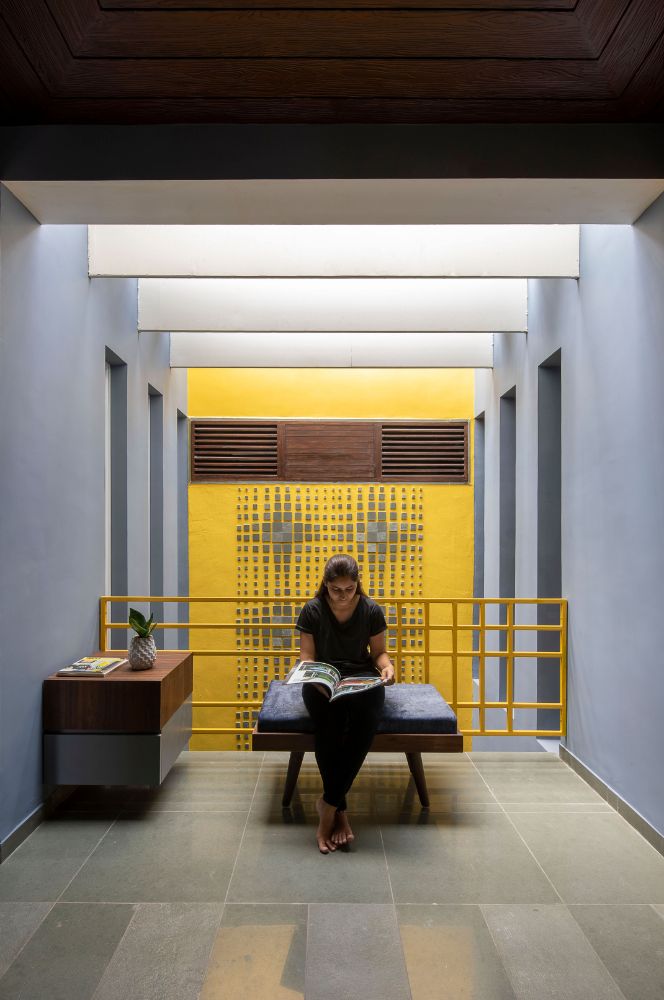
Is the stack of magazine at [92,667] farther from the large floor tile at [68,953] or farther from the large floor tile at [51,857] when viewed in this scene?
the large floor tile at [68,953]

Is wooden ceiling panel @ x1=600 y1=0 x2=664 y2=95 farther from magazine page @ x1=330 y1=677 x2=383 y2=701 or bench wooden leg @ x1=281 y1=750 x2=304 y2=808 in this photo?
bench wooden leg @ x1=281 y1=750 x2=304 y2=808

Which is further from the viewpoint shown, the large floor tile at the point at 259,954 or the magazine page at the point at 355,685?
the magazine page at the point at 355,685

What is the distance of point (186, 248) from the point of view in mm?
3832

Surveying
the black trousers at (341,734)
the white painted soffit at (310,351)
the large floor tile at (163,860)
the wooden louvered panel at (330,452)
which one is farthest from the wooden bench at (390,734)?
the wooden louvered panel at (330,452)

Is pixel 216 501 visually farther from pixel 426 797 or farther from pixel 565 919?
pixel 565 919

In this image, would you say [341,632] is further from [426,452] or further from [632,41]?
[426,452]

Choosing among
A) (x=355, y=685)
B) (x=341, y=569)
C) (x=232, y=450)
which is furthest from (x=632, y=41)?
(x=232, y=450)

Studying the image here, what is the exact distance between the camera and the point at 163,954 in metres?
2.05

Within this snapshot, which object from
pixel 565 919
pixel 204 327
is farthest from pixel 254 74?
pixel 565 919

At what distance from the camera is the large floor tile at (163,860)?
242 cm

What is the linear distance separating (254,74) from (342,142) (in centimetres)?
44

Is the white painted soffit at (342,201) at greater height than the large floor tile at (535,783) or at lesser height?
greater

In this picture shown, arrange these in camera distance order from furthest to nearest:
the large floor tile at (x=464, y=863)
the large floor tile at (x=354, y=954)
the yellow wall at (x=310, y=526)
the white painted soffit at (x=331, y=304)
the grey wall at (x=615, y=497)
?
the yellow wall at (x=310, y=526), the white painted soffit at (x=331, y=304), the grey wall at (x=615, y=497), the large floor tile at (x=464, y=863), the large floor tile at (x=354, y=954)

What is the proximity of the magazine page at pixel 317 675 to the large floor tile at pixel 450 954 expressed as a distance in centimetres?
85
